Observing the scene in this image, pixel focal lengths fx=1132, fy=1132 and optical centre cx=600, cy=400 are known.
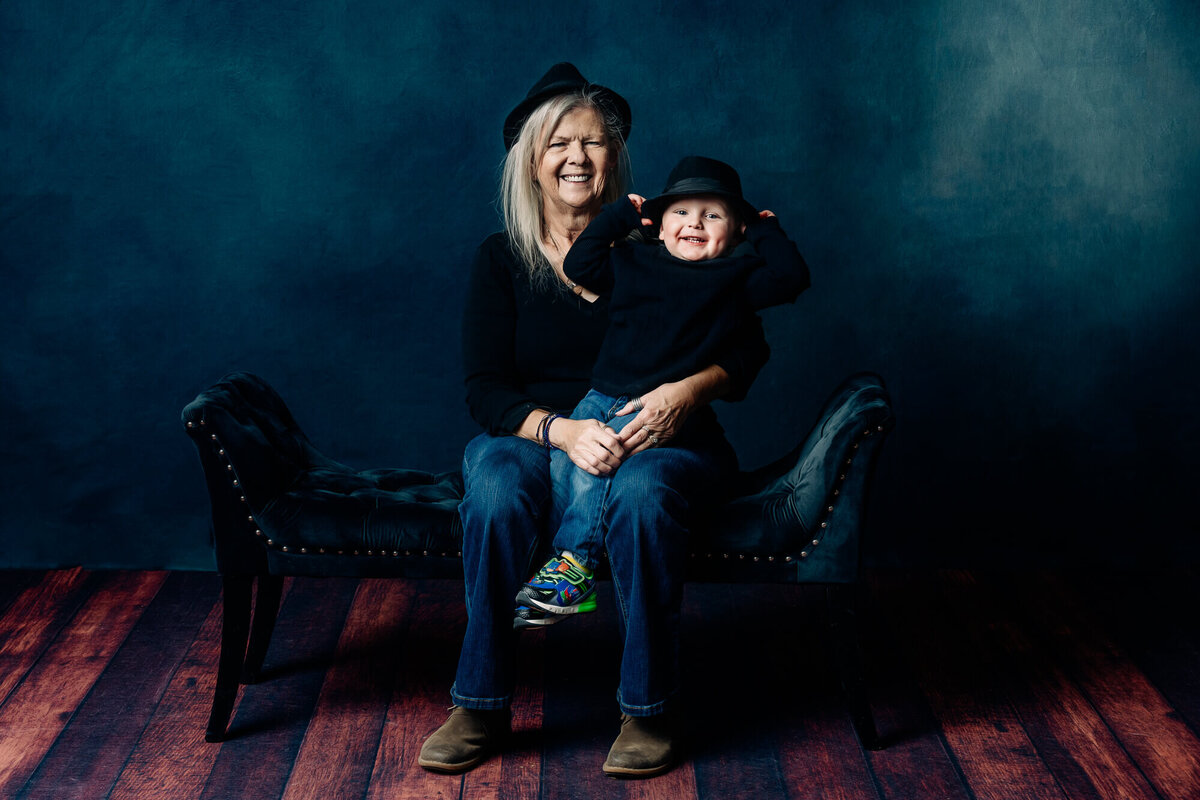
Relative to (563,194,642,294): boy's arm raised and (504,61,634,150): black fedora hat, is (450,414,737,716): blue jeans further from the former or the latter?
(504,61,634,150): black fedora hat

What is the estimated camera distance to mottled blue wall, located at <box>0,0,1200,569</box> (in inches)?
123

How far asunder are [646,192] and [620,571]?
137cm

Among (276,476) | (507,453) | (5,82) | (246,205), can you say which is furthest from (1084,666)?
(5,82)

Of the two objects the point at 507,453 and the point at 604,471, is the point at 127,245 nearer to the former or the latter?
the point at 507,453

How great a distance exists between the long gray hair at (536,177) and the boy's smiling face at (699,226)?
29cm

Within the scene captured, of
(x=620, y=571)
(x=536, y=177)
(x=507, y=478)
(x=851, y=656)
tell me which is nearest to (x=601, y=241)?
(x=536, y=177)

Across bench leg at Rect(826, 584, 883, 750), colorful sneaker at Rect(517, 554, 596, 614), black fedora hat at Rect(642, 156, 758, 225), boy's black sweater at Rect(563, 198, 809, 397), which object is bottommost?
bench leg at Rect(826, 584, 883, 750)

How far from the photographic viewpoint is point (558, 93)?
260cm

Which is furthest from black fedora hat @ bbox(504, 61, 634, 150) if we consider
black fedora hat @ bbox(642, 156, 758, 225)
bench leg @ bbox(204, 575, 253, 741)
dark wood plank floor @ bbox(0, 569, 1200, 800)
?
dark wood plank floor @ bbox(0, 569, 1200, 800)

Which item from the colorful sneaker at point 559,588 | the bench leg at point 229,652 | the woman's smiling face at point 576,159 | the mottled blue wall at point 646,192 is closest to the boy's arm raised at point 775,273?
the woman's smiling face at point 576,159

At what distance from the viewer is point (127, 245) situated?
3.23 metres

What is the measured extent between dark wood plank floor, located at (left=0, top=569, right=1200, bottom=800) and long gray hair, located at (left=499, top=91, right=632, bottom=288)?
3.24 ft

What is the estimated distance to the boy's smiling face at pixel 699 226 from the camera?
2.43 meters

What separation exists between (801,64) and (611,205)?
98 centimetres
